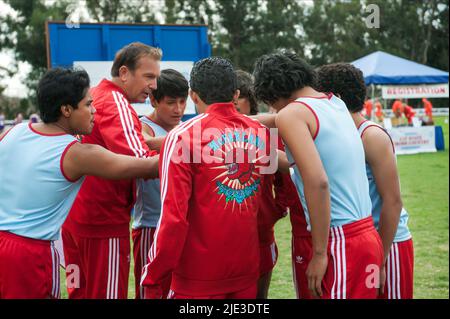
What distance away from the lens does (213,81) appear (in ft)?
8.33

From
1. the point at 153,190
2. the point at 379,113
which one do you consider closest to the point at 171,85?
the point at 153,190

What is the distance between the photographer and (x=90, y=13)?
3234cm

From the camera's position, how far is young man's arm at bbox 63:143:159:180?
8.27 feet

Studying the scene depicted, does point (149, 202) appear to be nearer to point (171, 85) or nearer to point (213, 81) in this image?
point (171, 85)

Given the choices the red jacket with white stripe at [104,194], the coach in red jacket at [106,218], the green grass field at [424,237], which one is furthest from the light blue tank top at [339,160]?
the green grass field at [424,237]

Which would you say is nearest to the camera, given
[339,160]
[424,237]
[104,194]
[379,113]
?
[339,160]

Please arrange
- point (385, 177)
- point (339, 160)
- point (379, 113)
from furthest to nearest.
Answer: point (379, 113), point (385, 177), point (339, 160)

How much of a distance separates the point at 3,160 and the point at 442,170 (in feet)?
39.1

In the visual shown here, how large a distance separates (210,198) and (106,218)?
1.02 meters

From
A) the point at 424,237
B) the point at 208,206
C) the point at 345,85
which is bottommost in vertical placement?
the point at 424,237

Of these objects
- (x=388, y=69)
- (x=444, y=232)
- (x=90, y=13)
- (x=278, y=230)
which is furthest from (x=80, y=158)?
(x=90, y=13)

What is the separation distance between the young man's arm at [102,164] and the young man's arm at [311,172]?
0.76m

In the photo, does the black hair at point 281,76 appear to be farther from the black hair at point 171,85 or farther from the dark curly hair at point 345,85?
the black hair at point 171,85

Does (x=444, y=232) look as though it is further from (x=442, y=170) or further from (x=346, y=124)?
(x=442, y=170)
